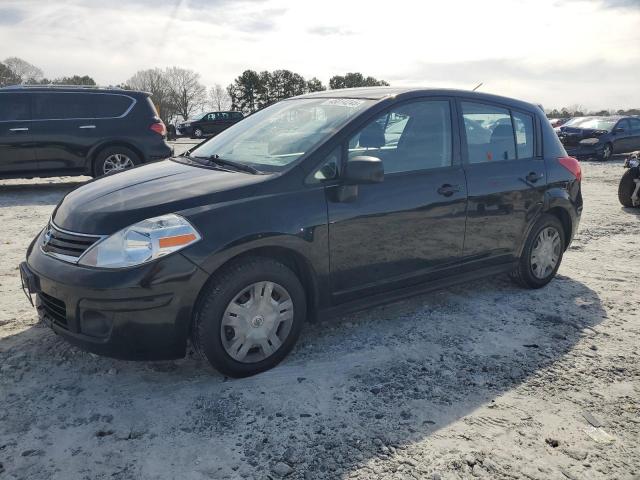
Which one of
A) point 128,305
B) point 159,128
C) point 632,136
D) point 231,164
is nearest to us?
point 128,305

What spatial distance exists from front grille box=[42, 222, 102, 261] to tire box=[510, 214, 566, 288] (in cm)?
355

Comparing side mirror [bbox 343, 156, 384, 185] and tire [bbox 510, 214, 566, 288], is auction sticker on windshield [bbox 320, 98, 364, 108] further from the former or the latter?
tire [bbox 510, 214, 566, 288]

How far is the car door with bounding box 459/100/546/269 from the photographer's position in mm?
4137

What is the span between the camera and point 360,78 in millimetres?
63156

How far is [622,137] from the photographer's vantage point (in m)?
17.9

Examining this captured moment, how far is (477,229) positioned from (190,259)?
237 cm

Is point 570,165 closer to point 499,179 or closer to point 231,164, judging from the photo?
point 499,179

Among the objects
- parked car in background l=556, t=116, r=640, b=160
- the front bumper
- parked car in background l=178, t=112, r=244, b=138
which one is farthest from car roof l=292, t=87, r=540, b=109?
parked car in background l=178, t=112, r=244, b=138

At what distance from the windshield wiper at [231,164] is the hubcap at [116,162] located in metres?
6.31

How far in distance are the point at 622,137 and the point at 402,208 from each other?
57.7ft

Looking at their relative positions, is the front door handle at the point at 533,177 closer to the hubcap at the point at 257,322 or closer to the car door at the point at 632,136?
the hubcap at the point at 257,322

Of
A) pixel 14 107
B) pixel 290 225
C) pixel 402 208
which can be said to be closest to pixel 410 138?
pixel 402 208

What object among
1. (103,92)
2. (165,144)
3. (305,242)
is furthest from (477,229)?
(103,92)

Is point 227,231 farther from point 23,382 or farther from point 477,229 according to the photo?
point 477,229
